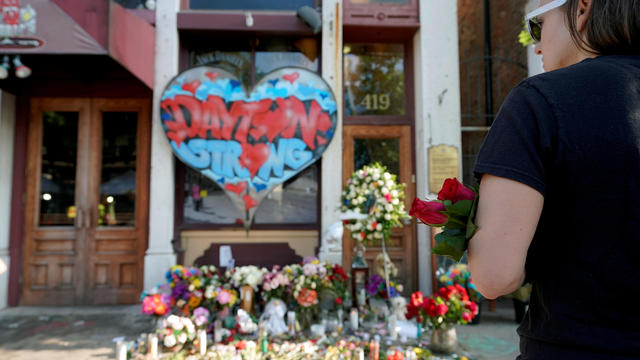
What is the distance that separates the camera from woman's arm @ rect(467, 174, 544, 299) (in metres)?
0.77

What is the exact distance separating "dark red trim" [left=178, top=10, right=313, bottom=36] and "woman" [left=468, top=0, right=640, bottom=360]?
19.0 ft

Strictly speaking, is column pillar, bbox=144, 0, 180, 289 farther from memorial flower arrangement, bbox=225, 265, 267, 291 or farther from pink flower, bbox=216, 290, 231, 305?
pink flower, bbox=216, 290, 231, 305

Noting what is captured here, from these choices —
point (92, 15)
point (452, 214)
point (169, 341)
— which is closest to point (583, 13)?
point (452, 214)

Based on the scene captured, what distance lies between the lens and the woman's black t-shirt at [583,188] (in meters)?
0.74

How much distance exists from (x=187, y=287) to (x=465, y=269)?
11.9ft

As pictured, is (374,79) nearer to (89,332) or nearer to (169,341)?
(169,341)

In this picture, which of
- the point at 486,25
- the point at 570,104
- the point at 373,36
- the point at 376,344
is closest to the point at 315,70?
the point at 373,36

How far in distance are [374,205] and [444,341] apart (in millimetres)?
1712

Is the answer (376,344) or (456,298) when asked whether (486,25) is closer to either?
(456,298)

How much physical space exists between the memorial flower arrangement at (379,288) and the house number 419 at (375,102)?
2825 millimetres

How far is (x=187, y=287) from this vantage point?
4.73m

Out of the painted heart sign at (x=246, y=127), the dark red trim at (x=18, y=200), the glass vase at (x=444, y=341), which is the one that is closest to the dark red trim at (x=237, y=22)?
the painted heart sign at (x=246, y=127)

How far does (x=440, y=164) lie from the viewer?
6.02m

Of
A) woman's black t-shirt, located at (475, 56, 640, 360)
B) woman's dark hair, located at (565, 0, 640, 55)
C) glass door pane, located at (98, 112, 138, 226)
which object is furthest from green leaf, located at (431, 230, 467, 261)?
glass door pane, located at (98, 112, 138, 226)
